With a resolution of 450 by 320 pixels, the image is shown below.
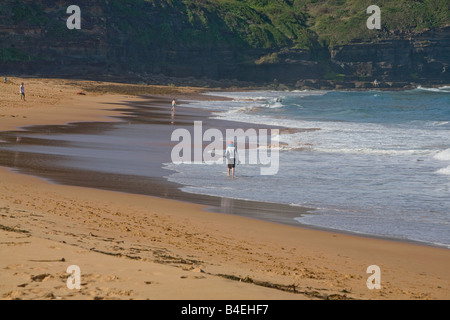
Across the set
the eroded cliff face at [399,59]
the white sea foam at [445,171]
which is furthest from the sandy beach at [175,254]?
the eroded cliff face at [399,59]

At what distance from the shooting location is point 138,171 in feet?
51.9

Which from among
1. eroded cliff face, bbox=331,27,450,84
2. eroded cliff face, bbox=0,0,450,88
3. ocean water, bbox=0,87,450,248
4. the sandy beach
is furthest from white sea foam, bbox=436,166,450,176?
eroded cliff face, bbox=331,27,450,84

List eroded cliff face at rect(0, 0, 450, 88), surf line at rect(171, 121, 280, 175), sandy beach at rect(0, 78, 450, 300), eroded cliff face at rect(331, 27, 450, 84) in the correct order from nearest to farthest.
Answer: sandy beach at rect(0, 78, 450, 300) → surf line at rect(171, 121, 280, 175) → eroded cliff face at rect(0, 0, 450, 88) → eroded cliff face at rect(331, 27, 450, 84)

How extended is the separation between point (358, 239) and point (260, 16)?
11848cm

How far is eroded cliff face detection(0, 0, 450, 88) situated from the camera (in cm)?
7669

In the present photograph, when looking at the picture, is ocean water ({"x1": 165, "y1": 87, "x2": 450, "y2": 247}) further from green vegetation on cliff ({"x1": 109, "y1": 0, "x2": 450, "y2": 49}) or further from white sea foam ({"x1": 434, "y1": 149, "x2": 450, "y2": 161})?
green vegetation on cliff ({"x1": 109, "y1": 0, "x2": 450, "y2": 49})

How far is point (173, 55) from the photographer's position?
9888cm

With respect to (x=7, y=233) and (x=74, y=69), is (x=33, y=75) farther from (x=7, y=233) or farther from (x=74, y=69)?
(x=7, y=233)

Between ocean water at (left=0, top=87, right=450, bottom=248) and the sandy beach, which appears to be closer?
the sandy beach

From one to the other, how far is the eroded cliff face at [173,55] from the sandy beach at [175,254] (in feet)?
219

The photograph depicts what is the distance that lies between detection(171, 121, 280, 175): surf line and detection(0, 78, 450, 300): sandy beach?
6424mm

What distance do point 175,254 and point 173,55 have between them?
9357 centimetres

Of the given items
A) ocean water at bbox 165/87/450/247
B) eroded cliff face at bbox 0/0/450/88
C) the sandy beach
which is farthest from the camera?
eroded cliff face at bbox 0/0/450/88

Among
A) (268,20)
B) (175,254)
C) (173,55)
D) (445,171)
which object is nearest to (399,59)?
(268,20)
